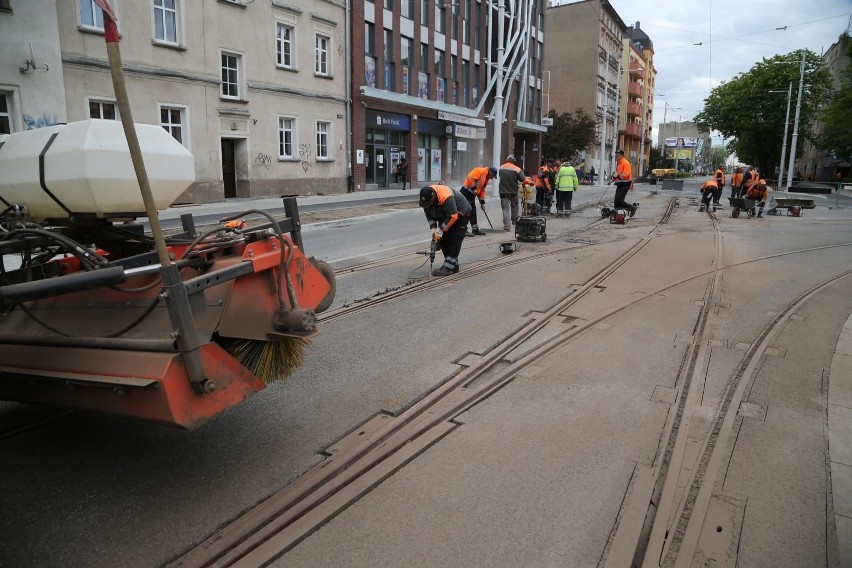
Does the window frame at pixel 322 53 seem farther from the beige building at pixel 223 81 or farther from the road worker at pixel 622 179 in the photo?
the road worker at pixel 622 179

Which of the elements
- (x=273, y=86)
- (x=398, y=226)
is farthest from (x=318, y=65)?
(x=398, y=226)

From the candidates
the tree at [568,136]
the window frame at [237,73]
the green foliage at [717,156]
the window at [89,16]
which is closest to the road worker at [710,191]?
the window frame at [237,73]

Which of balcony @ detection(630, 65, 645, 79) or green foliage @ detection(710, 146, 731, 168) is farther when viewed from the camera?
green foliage @ detection(710, 146, 731, 168)

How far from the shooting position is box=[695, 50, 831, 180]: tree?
52656mm

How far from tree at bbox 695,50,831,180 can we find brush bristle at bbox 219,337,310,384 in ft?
190

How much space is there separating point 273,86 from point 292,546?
865 inches

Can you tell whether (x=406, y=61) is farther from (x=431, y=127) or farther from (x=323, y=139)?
(x=323, y=139)

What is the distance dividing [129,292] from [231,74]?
20.1 metres

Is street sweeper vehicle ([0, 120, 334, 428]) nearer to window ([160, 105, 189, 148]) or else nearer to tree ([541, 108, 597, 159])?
window ([160, 105, 189, 148])

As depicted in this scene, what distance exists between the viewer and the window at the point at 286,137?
23.3 meters

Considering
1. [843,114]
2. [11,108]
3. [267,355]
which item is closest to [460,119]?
[11,108]

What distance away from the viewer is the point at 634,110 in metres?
78.7

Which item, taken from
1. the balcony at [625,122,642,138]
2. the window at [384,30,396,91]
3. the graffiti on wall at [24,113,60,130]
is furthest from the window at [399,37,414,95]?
the balcony at [625,122,642,138]

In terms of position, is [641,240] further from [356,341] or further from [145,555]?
[145,555]
